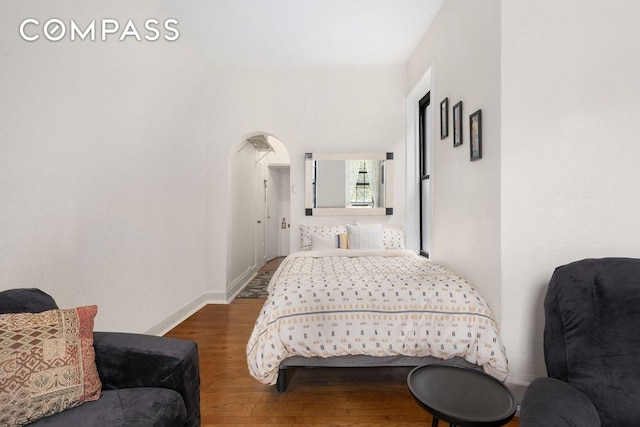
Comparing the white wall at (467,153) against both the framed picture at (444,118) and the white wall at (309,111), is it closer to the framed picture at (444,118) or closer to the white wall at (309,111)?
the framed picture at (444,118)

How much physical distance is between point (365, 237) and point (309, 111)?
1.82 metres

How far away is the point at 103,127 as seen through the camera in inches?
87.8

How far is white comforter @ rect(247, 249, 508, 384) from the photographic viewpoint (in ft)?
6.06

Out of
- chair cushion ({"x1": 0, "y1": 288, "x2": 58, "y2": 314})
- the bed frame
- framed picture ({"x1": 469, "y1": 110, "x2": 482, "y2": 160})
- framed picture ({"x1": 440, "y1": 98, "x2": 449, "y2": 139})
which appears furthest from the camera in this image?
framed picture ({"x1": 440, "y1": 98, "x2": 449, "y2": 139})

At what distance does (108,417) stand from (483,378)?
1395mm

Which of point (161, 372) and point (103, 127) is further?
point (103, 127)

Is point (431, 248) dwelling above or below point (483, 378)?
above

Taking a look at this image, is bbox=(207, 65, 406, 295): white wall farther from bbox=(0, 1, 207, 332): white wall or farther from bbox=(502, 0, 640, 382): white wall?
bbox=(502, 0, 640, 382): white wall

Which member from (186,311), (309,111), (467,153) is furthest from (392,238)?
(186,311)

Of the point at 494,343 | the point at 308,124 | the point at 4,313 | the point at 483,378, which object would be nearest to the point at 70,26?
the point at 4,313

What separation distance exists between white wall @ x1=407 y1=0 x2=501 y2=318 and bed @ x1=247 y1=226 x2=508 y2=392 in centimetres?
23

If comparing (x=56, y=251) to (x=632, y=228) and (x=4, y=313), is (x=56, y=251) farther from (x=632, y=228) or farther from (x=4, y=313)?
(x=632, y=228)

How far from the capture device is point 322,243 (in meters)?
3.72

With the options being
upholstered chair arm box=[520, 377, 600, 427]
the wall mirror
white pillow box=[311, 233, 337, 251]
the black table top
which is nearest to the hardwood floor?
the black table top
